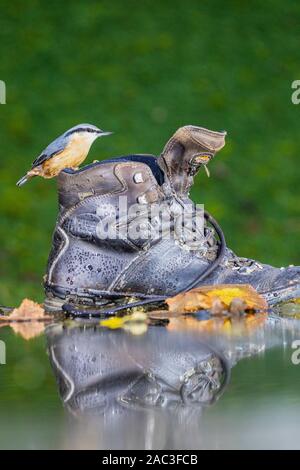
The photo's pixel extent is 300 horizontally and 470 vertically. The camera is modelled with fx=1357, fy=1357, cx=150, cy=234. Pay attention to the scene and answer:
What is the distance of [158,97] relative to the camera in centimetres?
1430

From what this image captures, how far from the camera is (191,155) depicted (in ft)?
19.8

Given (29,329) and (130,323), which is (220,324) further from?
(29,329)

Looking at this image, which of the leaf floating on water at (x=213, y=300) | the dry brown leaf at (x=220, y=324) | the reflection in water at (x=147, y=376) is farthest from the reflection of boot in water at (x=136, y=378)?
the leaf floating on water at (x=213, y=300)

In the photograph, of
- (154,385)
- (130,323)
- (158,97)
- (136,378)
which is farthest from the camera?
(158,97)

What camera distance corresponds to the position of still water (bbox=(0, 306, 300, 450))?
3.36 meters

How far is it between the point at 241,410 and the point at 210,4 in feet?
42.0

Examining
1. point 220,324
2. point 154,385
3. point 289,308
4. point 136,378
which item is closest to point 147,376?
point 136,378

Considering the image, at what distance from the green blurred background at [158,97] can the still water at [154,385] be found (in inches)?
223

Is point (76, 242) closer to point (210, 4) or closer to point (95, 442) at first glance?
point (95, 442)

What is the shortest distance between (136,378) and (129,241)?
1697 mm

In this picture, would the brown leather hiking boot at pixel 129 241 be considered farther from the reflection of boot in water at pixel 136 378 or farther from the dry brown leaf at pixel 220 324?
the reflection of boot in water at pixel 136 378

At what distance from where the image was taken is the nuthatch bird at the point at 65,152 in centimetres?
659

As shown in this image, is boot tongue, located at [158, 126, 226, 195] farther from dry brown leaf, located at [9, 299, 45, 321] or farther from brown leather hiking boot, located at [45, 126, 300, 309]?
dry brown leaf, located at [9, 299, 45, 321]

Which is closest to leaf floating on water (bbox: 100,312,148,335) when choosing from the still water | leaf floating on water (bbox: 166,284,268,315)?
the still water
